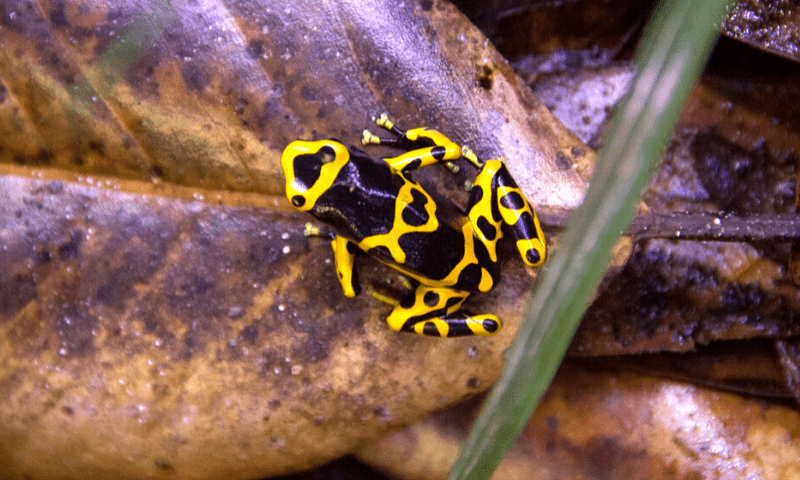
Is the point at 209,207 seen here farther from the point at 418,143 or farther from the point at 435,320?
the point at 435,320

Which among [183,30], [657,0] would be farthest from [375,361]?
[657,0]

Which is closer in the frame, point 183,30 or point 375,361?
point 183,30

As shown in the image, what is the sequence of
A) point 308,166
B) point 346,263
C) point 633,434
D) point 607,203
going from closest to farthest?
1. point 607,203
2. point 308,166
3. point 346,263
4. point 633,434

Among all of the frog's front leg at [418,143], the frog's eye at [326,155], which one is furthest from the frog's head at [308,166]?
the frog's front leg at [418,143]

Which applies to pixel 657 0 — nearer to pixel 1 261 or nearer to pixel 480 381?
pixel 480 381

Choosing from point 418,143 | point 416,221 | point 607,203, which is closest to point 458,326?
point 416,221

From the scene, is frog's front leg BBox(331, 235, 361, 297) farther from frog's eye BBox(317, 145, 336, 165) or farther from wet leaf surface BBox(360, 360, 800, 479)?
wet leaf surface BBox(360, 360, 800, 479)
